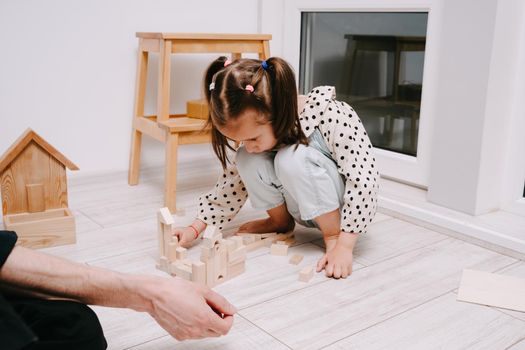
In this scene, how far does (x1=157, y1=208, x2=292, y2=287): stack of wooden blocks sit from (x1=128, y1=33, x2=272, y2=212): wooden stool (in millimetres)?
373

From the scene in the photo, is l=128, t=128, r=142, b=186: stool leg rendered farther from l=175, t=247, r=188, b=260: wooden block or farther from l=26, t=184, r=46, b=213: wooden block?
l=175, t=247, r=188, b=260: wooden block

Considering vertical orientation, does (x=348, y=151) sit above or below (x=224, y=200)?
above

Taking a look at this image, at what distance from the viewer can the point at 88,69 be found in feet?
5.63

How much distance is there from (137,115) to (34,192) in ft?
1.81

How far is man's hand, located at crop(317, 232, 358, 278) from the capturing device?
44.6 inches

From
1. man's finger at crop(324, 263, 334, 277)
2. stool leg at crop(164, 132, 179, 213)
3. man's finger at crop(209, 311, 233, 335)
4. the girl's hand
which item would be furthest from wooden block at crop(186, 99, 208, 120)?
man's finger at crop(209, 311, 233, 335)

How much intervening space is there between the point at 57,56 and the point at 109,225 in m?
0.58

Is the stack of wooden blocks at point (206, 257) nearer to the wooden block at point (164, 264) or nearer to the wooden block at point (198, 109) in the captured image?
the wooden block at point (164, 264)

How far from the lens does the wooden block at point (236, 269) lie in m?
1.12

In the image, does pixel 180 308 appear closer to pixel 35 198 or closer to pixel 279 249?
pixel 279 249

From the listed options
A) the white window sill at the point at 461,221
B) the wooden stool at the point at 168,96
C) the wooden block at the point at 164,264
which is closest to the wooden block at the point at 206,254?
the wooden block at the point at 164,264

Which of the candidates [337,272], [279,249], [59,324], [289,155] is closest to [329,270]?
[337,272]

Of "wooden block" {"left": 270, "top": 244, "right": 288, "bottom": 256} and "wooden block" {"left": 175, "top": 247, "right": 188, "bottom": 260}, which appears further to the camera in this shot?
"wooden block" {"left": 270, "top": 244, "right": 288, "bottom": 256}

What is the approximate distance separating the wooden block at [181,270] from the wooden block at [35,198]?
393mm
